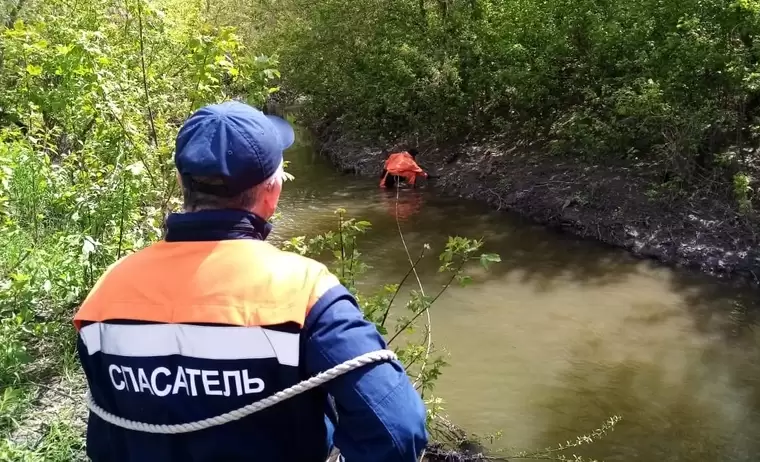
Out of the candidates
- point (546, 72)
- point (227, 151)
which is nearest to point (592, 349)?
point (227, 151)

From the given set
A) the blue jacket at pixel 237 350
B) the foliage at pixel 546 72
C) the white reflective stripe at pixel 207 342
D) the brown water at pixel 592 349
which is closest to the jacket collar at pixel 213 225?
the blue jacket at pixel 237 350

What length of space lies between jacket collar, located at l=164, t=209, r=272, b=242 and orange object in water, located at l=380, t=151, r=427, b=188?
11291mm

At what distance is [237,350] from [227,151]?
420 millimetres

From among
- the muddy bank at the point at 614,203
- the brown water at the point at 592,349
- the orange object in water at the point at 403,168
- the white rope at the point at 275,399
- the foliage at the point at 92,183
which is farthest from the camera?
the orange object in water at the point at 403,168

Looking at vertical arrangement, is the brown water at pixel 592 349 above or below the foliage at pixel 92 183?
below

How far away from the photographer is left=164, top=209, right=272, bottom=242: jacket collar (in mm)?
1396

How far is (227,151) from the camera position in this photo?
1.37 meters

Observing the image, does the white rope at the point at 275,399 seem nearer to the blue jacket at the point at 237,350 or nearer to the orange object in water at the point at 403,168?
the blue jacket at the point at 237,350

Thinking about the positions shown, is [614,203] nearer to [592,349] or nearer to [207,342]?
[592,349]

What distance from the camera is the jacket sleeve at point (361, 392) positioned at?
1.25m

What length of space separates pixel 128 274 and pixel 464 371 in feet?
16.4

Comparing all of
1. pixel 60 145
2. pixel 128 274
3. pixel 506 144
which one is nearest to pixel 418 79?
pixel 506 144

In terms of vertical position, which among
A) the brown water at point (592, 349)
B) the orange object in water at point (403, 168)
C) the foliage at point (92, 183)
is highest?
the foliage at point (92, 183)

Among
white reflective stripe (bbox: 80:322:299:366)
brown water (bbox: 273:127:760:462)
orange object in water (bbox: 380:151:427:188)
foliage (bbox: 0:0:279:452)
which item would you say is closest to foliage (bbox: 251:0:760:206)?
orange object in water (bbox: 380:151:427:188)
